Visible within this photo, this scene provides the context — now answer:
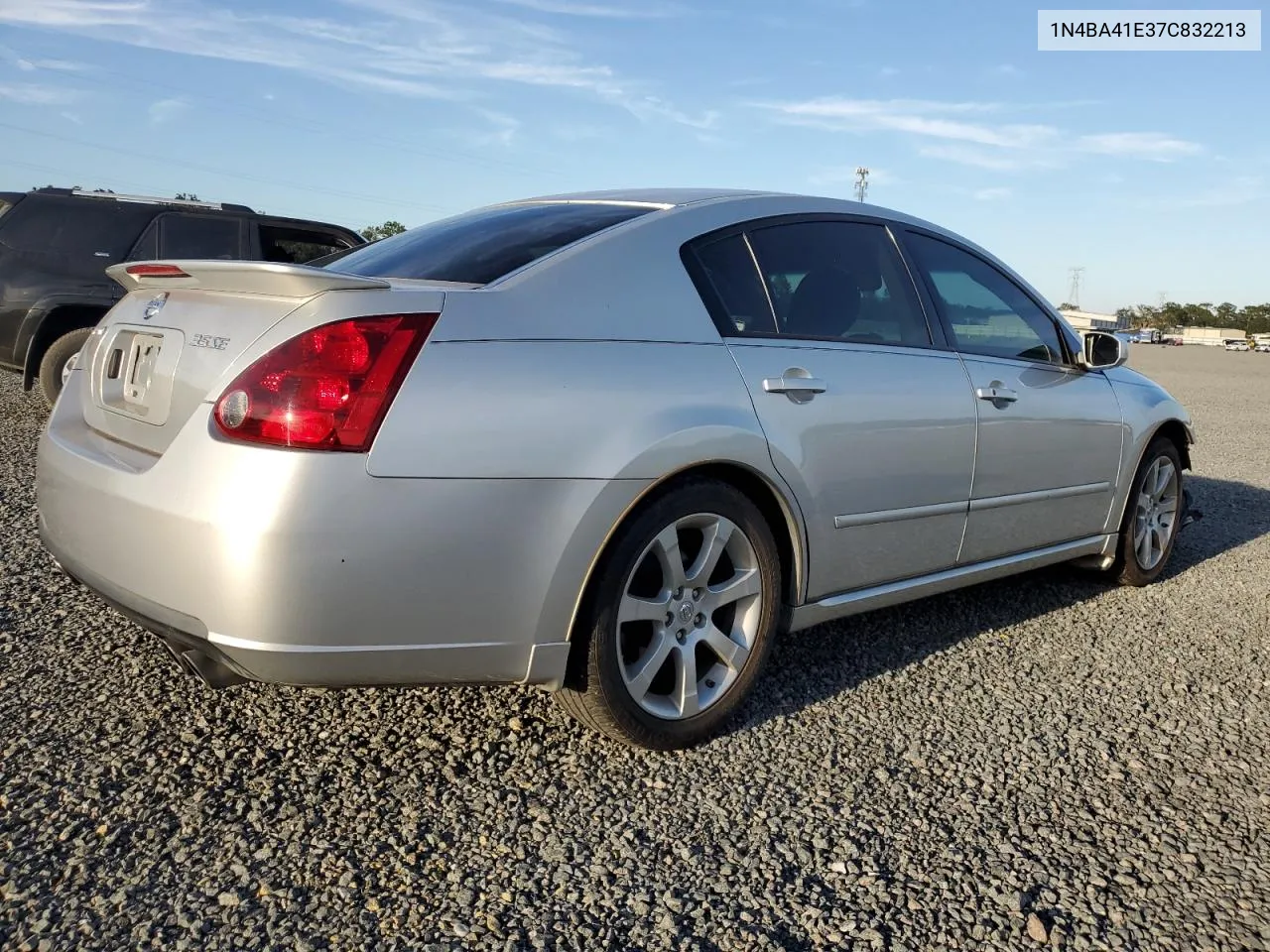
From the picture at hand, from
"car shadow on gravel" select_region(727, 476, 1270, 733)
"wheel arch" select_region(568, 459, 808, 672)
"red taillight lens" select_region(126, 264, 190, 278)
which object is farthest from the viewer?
"car shadow on gravel" select_region(727, 476, 1270, 733)

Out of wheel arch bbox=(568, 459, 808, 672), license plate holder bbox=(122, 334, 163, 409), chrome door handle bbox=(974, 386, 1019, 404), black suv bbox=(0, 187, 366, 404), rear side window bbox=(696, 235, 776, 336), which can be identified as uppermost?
black suv bbox=(0, 187, 366, 404)

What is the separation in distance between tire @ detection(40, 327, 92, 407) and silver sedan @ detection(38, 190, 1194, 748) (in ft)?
17.0

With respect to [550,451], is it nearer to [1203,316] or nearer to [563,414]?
[563,414]

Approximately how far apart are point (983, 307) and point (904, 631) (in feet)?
4.33

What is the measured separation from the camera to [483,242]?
3.12 m

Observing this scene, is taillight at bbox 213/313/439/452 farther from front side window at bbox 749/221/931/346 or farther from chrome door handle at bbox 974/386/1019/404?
chrome door handle at bbox 974/386/1019/404

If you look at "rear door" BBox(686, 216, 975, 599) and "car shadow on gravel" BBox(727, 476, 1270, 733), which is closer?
"rear door" BBox(686, 216, 975, 599)

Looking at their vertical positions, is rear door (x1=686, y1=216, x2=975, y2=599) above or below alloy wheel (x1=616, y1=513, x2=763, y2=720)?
above

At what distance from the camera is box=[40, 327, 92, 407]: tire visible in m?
7.81

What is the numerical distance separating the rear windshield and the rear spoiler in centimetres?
41

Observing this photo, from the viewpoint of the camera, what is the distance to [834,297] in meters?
3.53

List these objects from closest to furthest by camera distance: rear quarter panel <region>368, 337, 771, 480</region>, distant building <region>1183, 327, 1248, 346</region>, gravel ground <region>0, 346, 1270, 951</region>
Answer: gravel ground <region>0, 346, 1270, 951</region>, rear quarter panel <region>368, 337, 771, 480</region>, distant building <region>1183, 327, 1248, 346</region>

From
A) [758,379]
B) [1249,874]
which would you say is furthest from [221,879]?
[1249,874]

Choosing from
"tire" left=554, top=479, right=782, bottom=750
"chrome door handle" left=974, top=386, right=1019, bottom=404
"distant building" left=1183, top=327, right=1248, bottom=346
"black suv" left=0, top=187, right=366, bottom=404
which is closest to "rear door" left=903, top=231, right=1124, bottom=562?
"chrome door handle" left=974, top=386, right=1019, bottom=404
